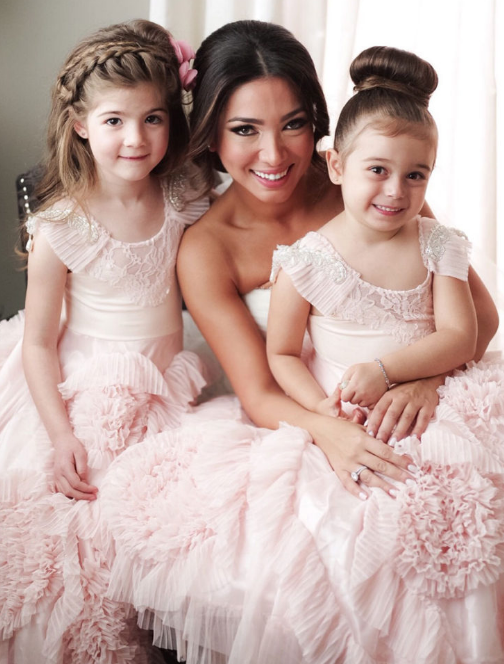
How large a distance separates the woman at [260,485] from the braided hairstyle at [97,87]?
67 mm

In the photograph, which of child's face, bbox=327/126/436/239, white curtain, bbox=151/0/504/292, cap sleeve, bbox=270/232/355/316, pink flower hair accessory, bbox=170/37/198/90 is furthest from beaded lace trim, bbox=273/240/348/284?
white curtain, bbox=151/0/504/292

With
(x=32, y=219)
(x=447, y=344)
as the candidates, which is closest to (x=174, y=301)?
(x=32, y=219)

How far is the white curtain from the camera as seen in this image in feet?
6.77

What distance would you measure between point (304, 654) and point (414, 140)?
905mm

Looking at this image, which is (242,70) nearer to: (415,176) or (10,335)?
(415,176)

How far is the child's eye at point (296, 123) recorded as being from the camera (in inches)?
60.9

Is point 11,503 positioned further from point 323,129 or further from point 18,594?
point 323,129

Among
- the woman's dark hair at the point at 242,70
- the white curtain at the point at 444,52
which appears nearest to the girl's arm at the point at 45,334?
the woman's dark hair at the point at 242,70

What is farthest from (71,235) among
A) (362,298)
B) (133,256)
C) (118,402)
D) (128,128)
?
(362,298)

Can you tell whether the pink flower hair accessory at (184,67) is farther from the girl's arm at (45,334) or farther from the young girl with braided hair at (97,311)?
the girl's arm at (45,334)

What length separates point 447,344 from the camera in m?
1.41

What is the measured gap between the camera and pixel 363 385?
1.35m

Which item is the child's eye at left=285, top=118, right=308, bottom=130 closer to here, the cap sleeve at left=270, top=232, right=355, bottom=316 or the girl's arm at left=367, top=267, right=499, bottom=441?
the cap sleeve at left=270, top=232, right=355, bottom=316

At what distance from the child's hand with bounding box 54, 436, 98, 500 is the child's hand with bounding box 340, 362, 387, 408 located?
1.68 ft
